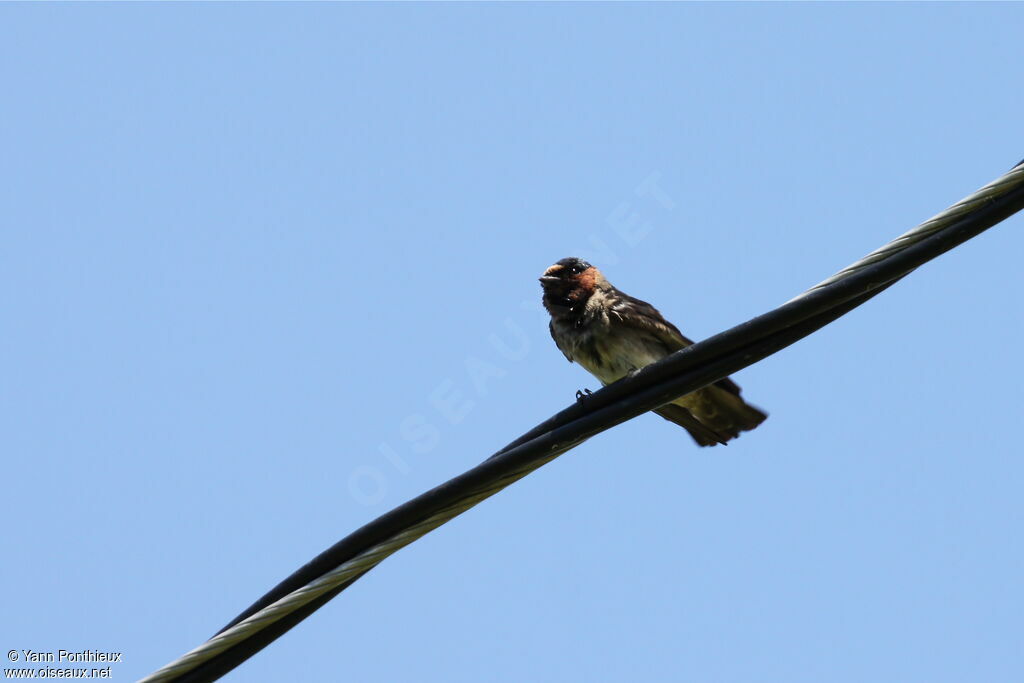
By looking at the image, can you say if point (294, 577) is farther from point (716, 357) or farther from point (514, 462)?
point (716, 357)

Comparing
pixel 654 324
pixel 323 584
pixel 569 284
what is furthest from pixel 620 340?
pixel 323 584

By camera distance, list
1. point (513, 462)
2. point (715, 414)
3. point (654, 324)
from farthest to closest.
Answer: point (654, 324) < point (715, 414) < point (513, 462)

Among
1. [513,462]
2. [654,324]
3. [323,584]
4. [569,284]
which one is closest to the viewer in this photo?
[323,584]

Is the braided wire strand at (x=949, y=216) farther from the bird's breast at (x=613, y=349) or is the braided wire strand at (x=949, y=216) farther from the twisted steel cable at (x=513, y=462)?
the bird's breast at (x=613, y=349)

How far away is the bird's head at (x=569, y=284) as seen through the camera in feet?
28.2

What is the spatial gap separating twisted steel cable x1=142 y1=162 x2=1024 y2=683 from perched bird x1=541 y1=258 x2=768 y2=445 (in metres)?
Answer: 3.06

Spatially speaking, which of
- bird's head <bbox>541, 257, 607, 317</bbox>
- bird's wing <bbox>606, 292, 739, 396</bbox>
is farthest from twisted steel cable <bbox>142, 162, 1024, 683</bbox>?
bird's head <bbox>541, 257, 607, 317</bbox>

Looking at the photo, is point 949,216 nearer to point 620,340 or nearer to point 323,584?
point 323,584

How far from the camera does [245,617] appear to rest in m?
4.09

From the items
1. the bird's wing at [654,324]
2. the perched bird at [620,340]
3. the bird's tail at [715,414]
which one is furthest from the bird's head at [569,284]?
the bird's tail at [715,414]

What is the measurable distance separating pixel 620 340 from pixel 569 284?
0.73 meters

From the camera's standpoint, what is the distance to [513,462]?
172 inches

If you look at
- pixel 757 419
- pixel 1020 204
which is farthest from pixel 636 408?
pixel 757 419

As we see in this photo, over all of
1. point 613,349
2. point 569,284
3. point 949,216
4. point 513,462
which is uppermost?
point 569,284
